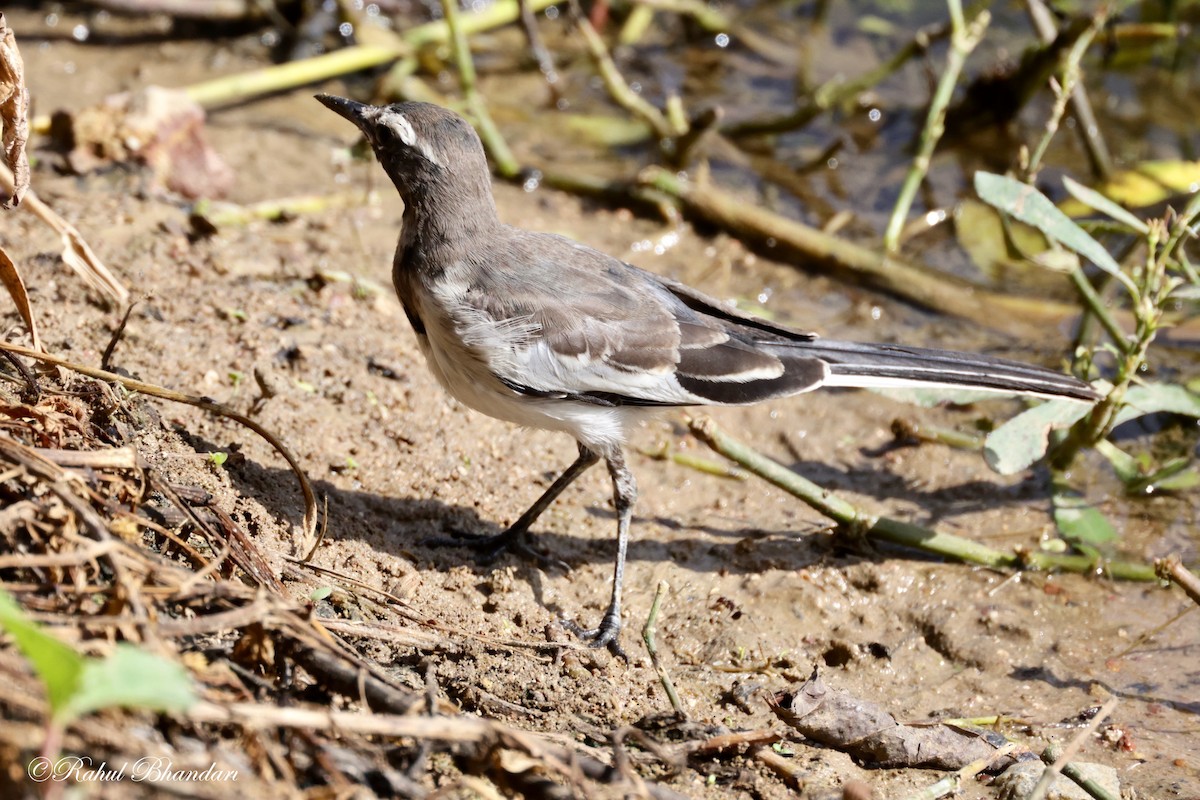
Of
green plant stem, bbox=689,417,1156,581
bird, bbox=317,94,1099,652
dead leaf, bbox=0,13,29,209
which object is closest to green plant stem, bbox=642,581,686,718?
bird, bbox=317,94,1099,652

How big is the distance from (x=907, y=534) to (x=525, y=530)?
1748mm

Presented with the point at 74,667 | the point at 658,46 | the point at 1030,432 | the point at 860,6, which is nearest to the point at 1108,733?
the point at 1030,432

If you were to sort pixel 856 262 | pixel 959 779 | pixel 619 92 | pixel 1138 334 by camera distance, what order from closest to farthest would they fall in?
1. pixel 959 779
2. pixel 1138 334
3. pixel 856 262
4. pixel 619 92

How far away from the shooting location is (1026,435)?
474 cm

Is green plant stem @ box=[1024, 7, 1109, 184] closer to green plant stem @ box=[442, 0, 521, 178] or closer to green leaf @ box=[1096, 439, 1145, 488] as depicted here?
green leaf @ box=[1096, 439, 1145, 488]

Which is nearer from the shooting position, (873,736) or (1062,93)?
(873,736)

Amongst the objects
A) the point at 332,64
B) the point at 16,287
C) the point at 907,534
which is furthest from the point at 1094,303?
the point at 332,64

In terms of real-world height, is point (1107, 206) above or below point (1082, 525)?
above

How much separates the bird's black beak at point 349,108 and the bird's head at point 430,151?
0.08 metres

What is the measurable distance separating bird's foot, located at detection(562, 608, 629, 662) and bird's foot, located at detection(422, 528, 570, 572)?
16.8 inches

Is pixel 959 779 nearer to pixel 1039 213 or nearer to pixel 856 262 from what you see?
pixel 1039 213

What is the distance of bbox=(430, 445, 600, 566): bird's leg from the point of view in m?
4.81

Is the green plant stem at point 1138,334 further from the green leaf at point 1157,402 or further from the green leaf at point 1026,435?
the green leaf at point 1026,435

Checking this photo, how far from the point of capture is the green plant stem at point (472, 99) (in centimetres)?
750
